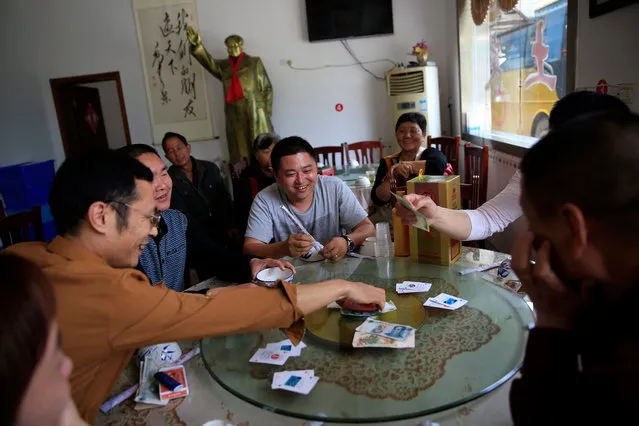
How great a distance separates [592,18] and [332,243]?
60.5 inches

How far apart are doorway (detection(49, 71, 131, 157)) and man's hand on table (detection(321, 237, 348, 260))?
149 inches

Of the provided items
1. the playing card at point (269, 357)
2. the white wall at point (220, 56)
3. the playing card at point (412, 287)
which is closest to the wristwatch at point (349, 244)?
the playing card at point (412, 287)

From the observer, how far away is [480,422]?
2.86 ft

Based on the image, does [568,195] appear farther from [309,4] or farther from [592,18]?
[309,4]

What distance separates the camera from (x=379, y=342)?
1098mm

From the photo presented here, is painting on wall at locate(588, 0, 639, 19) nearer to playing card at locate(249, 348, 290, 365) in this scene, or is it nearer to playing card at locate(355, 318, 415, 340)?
playing card at locate(355, 318, 415, 340)

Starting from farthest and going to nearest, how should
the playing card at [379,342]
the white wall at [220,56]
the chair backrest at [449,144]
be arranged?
the white wall at [220,56]
the chair backrest at [449,144]
the playing card at [379,342]

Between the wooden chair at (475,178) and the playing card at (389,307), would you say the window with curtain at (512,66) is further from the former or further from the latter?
the playing card at (389,307)

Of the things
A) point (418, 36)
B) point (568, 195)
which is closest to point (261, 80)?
point (418, 36)

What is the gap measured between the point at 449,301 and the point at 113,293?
90cm

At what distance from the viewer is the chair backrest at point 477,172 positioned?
2814 mm

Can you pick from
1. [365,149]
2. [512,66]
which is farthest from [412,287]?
[365,149]

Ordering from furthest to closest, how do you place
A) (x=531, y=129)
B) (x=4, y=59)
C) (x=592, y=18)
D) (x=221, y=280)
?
(x=4, y=59), (x=531, y=129), (x=592, y=18), (x=221, y=280)

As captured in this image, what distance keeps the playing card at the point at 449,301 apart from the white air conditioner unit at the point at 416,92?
3523 millimetres
